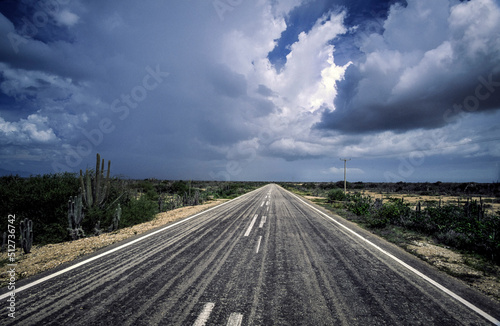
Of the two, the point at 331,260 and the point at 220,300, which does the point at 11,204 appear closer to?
the point at 220,300

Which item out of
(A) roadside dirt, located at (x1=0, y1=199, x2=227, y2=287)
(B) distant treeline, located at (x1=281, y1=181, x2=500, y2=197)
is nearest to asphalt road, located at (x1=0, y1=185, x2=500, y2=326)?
(A) roadside dirt, located at (x1=0, y1=199, x2=227, y2=287)

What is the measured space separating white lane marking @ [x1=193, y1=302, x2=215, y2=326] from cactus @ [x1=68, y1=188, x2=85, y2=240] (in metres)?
7.47

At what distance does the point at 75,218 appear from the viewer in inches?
301

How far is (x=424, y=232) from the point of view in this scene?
8.27 metres

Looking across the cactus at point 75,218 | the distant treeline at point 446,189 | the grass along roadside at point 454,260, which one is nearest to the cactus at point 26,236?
the cactus at point 75,218

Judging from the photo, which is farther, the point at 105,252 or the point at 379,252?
the point at 379,252

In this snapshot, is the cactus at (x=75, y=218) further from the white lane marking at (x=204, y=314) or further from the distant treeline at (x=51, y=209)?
the white lane marking at (x=204, y=314)

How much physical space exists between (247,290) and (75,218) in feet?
25.6

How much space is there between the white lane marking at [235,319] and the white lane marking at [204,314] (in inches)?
12.7

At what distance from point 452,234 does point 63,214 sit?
14811 millimetres

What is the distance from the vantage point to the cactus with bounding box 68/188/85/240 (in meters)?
7.52

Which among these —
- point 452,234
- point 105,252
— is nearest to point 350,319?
point 105,252

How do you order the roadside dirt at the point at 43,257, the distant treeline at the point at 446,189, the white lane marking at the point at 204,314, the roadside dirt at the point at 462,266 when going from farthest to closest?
the distant treeline at the point at 446,189 < the roadside dirt at the point at 43,257 < the roadside dirt at the point at 462,266 < the white lane marking at the point at 204,314

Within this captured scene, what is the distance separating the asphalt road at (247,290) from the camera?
9.47 feet
